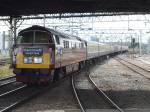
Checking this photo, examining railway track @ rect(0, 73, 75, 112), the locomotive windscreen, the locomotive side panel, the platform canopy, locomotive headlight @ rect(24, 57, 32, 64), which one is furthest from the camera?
the locomotive side panel

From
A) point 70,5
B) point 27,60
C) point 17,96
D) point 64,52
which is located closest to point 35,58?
point 27,60

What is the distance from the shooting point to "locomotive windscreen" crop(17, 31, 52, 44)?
1911 cm

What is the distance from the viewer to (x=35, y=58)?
60.9 ft

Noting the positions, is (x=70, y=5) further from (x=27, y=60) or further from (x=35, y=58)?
(x=27, y=60)

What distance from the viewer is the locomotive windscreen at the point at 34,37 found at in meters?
19.1

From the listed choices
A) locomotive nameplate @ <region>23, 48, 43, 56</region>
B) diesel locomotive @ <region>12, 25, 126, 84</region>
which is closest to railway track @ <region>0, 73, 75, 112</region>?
diesel locomotive @ <region>12, 25, 126, 84</region>

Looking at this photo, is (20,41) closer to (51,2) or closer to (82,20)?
(51,2)

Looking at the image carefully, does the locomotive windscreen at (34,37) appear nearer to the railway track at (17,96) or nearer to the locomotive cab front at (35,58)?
the locomotive cab front at (35,58)

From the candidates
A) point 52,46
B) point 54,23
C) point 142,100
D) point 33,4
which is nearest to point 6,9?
point 33,4

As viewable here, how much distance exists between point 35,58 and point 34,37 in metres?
1.26

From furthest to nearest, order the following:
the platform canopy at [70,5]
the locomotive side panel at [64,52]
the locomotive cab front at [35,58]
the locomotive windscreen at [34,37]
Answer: the locomotive side panel at [64,52] → the platform canopy at [70,5] → the locomotive windscreen at [34,37] → the locomotive cab front at [35,58]

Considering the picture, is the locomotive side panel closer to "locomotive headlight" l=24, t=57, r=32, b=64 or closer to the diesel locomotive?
the diesel locomotive

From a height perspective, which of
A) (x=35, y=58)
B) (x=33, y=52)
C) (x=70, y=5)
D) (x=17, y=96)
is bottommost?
(x=17, y=96)

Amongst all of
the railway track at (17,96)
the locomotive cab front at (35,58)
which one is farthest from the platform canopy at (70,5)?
the railway track at (17,96)
